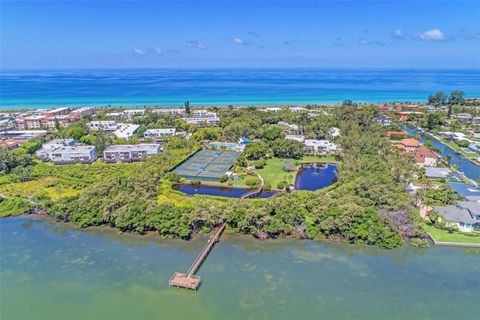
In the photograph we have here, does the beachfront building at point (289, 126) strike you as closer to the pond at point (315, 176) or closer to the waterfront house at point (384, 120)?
the pond at point (315, 176)

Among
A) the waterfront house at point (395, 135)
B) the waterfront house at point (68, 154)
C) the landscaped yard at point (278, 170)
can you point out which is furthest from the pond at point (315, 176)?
the waterfront house at point (68, 154)

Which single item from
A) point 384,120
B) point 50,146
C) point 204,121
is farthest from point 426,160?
point 50,146

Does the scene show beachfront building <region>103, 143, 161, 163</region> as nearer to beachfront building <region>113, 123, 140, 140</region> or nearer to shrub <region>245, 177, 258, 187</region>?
beachfront building <region>113, 123, 140, 140</region>

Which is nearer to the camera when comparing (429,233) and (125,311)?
(125,311)

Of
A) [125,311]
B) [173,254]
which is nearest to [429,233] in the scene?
[173,254]

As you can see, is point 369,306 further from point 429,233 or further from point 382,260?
point 429,233

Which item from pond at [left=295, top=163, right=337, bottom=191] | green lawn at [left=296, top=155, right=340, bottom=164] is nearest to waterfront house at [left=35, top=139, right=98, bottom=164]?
pond at [left=295, top=163, right=337, bottom=191]

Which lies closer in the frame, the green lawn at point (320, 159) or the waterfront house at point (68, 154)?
the waterfront house at point (68, 154)
